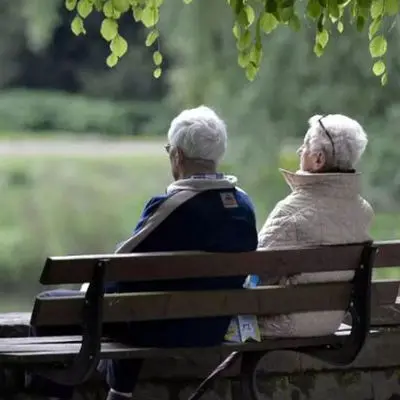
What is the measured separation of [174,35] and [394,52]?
5.47 ft

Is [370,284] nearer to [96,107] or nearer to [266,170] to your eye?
[266,170]

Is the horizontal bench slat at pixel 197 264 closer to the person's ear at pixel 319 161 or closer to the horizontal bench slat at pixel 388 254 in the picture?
the horizontal bench slat at pixel 388 254

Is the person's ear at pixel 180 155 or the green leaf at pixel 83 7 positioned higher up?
the green leaf at pixel 83 7

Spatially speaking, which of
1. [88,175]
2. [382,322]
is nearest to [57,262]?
[382,322]

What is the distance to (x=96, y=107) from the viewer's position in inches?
412

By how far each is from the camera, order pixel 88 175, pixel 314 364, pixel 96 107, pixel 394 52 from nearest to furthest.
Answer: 1. pixel 314 364
2. pixel 394 52
3. pixel 88 175
4. pixel 96 107

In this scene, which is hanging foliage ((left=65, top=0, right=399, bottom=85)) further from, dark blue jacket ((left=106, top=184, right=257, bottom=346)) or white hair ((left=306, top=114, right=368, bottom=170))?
dark blue jacket ((left=106, top=184, right=257, bottom=346))

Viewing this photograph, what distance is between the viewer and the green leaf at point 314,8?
338 centimetres

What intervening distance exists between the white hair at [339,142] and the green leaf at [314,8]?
65 centimetres

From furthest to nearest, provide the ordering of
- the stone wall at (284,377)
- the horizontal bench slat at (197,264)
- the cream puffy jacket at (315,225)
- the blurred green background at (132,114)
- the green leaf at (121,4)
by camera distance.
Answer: the blurred green background at (132,114)
the stone wall at (284,377)
the cream puffy jacket at (315,225)
the green leaf at (121,4)
the horizontal bench slat at (197,264)

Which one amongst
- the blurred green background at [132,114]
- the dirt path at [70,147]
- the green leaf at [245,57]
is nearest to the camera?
the green leaf at [245,57]

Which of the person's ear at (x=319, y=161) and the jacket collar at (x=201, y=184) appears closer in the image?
the jacket collar at (x=201, y=184)

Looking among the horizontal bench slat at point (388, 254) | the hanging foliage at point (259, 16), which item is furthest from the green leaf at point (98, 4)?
the horizontal bench slat at point (388, 254)

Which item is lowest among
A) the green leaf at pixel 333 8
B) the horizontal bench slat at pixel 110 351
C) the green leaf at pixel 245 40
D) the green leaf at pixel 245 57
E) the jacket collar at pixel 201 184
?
the horizontal bench slat at pixel 110 351
